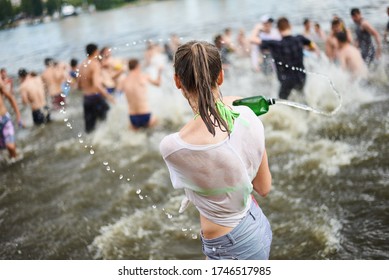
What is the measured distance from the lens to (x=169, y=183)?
12.2ft

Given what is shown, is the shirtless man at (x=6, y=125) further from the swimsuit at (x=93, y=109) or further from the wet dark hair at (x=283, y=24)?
the wet dark hair at (x=283, y=24)

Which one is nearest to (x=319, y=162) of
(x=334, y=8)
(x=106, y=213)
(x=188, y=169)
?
(x=106, y=213)

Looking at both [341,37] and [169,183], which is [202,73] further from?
[341,37]

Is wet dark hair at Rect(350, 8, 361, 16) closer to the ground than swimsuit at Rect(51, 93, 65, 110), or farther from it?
farther from it

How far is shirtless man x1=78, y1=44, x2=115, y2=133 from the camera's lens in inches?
194

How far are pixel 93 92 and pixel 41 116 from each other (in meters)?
1.57

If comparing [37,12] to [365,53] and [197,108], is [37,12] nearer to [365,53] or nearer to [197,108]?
[365,53]

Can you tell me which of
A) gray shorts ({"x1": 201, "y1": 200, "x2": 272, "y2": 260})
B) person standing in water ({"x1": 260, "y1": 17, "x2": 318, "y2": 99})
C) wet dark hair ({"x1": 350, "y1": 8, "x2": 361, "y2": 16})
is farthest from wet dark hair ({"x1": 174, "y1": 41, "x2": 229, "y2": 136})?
wet dark hair ({"x1": 350, "y1": 8, "x2": 361, "y2": 16})

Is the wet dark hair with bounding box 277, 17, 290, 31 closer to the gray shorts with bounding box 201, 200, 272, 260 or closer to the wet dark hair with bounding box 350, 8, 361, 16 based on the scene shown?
the wet dark hair with bounding box 350, 8, 361, 16

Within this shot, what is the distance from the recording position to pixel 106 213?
340 cm

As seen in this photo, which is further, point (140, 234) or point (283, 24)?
point (283, 24)

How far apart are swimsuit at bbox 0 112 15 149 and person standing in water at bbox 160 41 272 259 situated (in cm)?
360

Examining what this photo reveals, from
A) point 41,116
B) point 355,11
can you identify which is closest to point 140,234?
point 355,11
